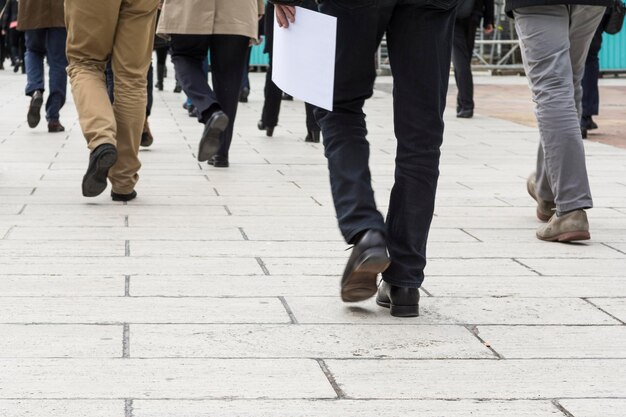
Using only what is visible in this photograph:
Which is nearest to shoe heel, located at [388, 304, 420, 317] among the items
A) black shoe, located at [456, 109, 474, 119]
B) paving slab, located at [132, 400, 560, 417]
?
paving slab, located at [132, 400, 560, 417]

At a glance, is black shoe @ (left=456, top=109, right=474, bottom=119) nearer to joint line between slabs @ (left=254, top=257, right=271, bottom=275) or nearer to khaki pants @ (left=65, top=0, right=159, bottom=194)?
khaki pants @ (left=65, top=0, right=159, bottom=194)

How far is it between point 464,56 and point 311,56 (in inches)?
374

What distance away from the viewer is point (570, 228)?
5566 millimetres

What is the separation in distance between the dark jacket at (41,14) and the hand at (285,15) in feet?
21.4

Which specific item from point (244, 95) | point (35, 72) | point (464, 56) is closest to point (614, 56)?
point (244, 95)

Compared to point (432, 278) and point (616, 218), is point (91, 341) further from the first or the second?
point (616, 218)

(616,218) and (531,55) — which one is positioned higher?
(531,55)

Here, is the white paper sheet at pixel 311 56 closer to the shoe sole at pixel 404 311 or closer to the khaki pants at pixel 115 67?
the shoe sole at pixel 404 311

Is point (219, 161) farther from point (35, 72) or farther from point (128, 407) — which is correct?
point (128, 407)

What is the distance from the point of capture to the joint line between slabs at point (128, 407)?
9.65 ft

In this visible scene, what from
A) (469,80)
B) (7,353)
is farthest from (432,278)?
(469,80)

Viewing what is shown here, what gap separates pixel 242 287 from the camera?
14.8 ft

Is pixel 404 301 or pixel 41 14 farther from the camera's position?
pixel 41 14

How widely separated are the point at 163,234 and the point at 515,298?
1.90 metres
